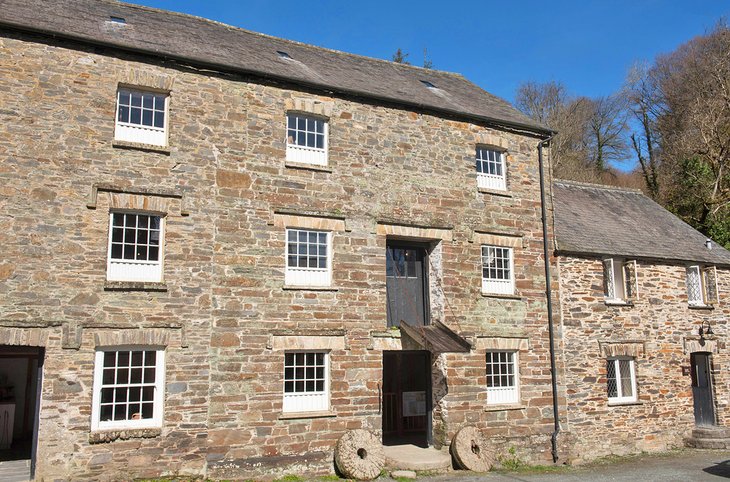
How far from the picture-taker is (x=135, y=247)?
11.8 meters

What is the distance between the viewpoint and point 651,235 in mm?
18609

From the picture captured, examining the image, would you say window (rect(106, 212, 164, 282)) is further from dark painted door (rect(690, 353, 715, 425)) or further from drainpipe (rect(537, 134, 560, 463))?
dark painted door (rect(690, 353, 715, 425))

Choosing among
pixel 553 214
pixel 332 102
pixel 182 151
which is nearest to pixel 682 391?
pixel 553 214

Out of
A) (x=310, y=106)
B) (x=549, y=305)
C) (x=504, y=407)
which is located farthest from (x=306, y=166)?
(x=504, y=407)

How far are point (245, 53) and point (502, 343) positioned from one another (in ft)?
30.4

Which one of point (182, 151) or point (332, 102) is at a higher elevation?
point (332, 102)

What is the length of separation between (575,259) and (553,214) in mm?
1323

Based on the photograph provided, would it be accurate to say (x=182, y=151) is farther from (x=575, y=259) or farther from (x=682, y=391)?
(x=682, y=391)

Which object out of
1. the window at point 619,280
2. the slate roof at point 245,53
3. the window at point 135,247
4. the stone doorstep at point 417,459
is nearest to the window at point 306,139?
the slate roof at point 245,53

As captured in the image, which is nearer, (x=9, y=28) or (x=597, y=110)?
(x=9, y=28)

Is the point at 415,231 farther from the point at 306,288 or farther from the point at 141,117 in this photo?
the point at 141,117

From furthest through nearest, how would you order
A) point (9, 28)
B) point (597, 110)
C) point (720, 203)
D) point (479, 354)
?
point (597, 110), point (720, 203), point (479, 354), point (9, 28)

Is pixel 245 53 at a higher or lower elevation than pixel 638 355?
higher

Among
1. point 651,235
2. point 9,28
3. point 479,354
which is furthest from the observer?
point 651,235
